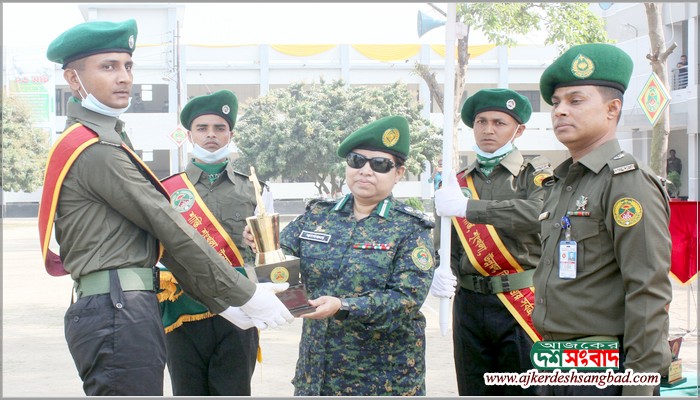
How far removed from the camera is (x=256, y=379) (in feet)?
20.9

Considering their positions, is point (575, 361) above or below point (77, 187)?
below

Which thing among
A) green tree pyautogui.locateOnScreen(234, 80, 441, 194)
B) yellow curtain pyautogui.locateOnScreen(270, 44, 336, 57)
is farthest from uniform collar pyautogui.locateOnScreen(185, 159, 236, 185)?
yellow curtain pyautogui.locateOnScreen(270, 44, 336, 57)

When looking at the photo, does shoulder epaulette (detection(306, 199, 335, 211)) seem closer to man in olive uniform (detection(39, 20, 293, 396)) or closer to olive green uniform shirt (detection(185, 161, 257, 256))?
man in olive uniform (detection(39, 20, 293, 396))

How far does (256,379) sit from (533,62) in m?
30.3

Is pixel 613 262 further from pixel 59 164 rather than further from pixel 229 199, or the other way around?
pixel 229 199

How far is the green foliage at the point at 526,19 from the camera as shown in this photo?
12750 mm

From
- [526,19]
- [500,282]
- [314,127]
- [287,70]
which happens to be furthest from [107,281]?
[287,70]

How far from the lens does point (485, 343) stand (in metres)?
4.14

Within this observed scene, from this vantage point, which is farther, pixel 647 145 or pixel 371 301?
pixel 647 145

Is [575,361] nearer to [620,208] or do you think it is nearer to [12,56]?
[620,208]

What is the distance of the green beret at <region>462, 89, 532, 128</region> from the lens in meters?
4.29

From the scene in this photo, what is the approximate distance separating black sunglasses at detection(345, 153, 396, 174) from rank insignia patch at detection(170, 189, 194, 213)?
4.73ft

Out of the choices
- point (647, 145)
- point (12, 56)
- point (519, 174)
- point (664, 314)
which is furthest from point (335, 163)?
point (664, 314)

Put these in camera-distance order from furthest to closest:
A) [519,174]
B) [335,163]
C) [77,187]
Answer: [335,163] < [519,174] < [77,187]
